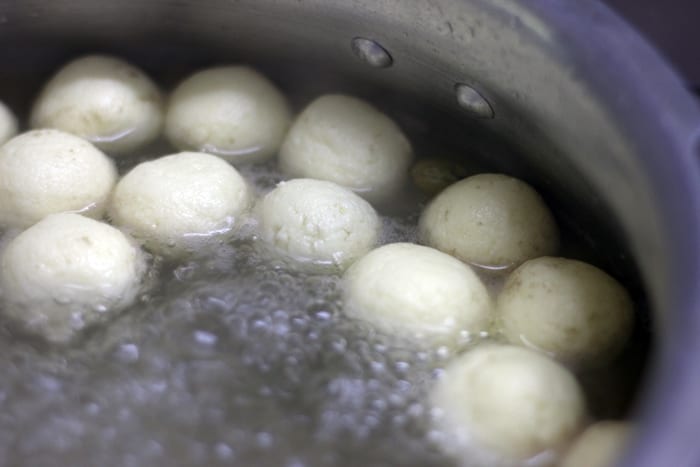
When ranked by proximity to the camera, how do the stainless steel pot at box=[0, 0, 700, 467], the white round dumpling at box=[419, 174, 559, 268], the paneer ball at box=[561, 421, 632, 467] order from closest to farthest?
the stainless steel pot at box=[0, 0, 700, 467] < the paneer ball at box=[561, 421, 632, 467] < the white round dumpling at box=[419, 174, 559, 268]

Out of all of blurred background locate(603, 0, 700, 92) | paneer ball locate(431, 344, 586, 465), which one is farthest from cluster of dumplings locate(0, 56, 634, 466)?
blurred background locate(603, 0, 700, 92)

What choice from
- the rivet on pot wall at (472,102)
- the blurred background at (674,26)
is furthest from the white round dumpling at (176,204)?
the blurred background at (674,26)

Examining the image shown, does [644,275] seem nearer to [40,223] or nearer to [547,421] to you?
[547,421]

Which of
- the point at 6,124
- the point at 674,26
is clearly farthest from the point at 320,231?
the point at 674,26

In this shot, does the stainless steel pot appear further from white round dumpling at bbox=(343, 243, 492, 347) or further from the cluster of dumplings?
white round dumpling at bbox=(343, 243, 492, 347)

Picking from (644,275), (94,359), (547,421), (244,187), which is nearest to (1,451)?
(94,359)

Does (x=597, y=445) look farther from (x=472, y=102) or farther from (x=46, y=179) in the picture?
(x=46, y=179)

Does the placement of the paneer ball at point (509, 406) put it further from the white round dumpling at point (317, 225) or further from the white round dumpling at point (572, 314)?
the white round dumpling at point (317, 225)
